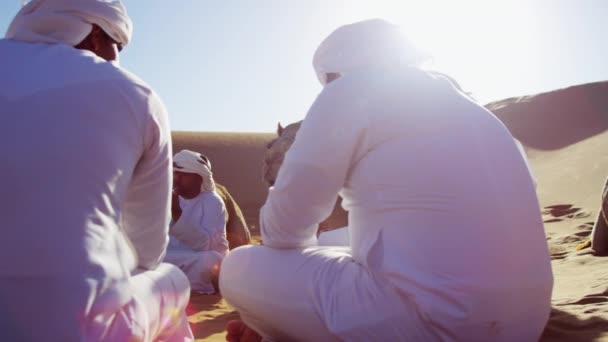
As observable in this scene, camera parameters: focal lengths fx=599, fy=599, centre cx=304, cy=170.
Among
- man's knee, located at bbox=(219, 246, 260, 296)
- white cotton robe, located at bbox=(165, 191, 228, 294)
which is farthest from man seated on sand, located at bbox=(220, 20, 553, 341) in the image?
white cotton robe, located at bbox=(165, 191, 228, 294)

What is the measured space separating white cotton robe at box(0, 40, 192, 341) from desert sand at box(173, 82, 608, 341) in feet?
5.13

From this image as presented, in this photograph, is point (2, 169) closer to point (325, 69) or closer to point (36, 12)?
point (36, 12)

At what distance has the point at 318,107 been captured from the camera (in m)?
2.10

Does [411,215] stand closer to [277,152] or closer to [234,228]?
[234,228]

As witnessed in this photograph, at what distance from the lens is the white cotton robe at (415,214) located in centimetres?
191

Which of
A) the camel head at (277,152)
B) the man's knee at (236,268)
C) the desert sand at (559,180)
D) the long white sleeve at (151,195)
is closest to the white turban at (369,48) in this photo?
the long white sleeve at (151,195)

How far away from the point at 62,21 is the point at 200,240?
3476mm

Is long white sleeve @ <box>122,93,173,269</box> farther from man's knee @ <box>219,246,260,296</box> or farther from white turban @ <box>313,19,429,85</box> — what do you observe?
white turban @ <box>313,19,429,85</box>

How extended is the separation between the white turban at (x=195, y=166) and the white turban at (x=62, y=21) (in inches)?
134

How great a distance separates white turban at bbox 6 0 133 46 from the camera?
2.03 meters

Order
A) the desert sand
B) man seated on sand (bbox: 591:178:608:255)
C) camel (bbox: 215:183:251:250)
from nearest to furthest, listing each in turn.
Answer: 1. the desert sand
2. man seated on sand (bbox: 591:178:608:255)
3. camel (bbox: 215:183:251:250)

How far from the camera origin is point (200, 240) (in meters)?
5.36

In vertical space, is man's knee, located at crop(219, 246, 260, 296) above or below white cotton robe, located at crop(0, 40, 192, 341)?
below

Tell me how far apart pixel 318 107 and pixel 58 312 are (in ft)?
3.45
